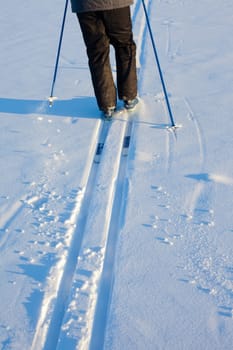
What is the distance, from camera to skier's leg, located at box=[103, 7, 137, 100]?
2535 millimetres

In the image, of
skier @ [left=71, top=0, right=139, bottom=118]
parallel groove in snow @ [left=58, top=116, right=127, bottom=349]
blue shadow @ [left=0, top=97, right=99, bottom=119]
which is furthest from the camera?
blue shadow @ [left=0, top=97, right=99, bottom=119]

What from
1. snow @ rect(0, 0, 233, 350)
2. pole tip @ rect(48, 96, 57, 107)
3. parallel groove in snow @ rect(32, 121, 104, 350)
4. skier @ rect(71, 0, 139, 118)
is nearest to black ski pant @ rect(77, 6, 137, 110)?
skier @ rect(71, 0, 139, 118)

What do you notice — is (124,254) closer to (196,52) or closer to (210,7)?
(196,52)

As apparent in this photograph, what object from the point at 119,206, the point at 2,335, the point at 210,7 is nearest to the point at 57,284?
the point at 2,335

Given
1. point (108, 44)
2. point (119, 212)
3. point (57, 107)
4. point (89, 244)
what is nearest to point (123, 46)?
point (108, 44)

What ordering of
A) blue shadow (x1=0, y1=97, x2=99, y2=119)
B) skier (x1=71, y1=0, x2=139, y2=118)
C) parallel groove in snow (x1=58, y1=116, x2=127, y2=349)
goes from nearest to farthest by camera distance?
1. parallel groove in snow (x1=58, y1=116, x2=127, y2=349)
2. skier (x1=71, y1=0, x2=139, y2=118)
3. blue shadow (x1=0, y1=97, x2=99, y2=119)

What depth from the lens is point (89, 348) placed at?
1.64m

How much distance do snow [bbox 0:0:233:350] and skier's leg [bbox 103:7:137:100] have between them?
0.22 meters

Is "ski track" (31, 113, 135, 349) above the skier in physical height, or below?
below

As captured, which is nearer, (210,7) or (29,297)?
(29,297)

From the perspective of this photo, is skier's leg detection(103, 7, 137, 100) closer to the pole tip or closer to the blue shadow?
the blue shadow

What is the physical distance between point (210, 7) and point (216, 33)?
83cm

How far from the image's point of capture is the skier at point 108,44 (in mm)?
2492

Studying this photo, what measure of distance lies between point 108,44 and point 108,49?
3cm
